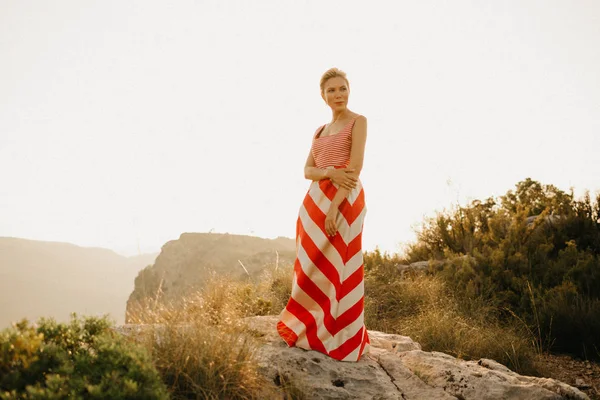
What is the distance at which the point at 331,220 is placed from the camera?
3416 mm

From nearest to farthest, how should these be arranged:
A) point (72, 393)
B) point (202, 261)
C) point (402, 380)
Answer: point (72, 393) < point (402, 380) < point (202, 261)

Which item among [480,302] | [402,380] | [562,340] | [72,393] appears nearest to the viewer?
[72,393]

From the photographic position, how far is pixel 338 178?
346 cm

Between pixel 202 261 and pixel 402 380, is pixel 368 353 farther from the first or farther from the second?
pixel 202 261

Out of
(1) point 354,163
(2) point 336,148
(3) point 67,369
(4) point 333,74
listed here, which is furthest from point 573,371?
(3) point 67,369

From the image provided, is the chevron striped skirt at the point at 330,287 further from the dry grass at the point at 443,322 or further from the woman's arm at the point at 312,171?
the dry grass at the point at 443,322

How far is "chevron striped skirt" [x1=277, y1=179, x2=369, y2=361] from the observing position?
3373mm

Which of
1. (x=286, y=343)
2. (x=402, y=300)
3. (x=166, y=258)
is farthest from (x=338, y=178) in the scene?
(x=166, y=258)

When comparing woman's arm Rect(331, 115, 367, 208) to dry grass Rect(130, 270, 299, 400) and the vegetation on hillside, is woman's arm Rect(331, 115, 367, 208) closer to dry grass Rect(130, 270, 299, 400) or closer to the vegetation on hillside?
dry grass Rect(130, 270, 299, 400)

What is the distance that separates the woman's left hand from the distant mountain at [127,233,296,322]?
26.6ft

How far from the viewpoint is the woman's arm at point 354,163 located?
3426 mm

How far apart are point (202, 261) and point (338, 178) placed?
10878mm

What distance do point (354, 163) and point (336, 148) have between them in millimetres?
238

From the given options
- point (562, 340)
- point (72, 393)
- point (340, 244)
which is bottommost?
point (562, 340)
